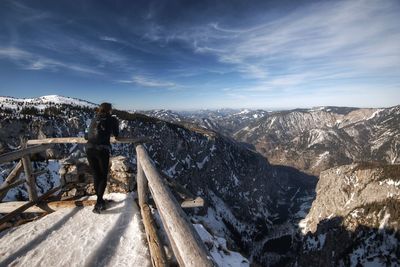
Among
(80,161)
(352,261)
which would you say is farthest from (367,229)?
(80,161)

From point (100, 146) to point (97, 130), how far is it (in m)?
0.54

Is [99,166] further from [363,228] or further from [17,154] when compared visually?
[363,228]

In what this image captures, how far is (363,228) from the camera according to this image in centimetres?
16112

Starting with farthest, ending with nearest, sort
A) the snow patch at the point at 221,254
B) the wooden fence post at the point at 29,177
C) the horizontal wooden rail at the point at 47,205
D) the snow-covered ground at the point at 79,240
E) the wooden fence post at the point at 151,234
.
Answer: the wooden fence post at the point at 29,177, the horizontal wooden rail at the point at 47,205, the snow patch at the point at 221,254, the snow-covered ground at the point at 79,240, the wooden fence post at the point at 151,234

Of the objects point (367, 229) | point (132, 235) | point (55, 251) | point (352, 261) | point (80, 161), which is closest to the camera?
point (55, 251)

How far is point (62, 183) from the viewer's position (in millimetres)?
12070

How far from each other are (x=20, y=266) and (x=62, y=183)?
6379 millimetres

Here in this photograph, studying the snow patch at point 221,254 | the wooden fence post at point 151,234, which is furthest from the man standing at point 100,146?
the snow patch at point 221,254

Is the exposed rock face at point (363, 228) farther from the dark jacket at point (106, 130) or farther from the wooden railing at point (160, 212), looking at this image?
the dark jacket at point (106, 130)

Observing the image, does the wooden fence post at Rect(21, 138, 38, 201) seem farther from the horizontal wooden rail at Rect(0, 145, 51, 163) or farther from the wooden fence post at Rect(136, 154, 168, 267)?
the wooden fence post at Rect(136, 154, 168, 267)

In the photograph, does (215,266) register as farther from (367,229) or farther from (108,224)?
(367,229)

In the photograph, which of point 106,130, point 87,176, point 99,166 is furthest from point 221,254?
point 87,176

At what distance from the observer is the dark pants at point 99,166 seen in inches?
340

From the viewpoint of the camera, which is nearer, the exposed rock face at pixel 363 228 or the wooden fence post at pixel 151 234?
the wooden fence post at pixel 151 234
